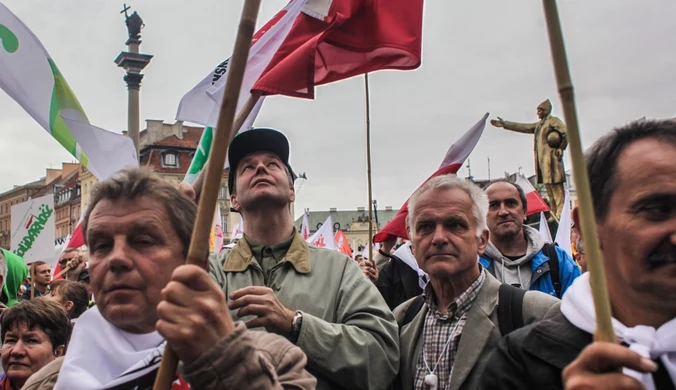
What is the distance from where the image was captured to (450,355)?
2.90 m

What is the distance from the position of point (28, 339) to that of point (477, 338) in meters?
2.58

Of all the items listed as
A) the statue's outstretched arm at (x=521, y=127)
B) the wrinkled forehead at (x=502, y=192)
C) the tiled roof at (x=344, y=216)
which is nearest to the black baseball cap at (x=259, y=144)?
the wrinkled forehead at (x=502, y=192)

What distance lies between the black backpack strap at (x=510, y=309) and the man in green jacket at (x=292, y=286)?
46cm

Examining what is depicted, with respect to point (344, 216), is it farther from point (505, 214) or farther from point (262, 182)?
point (262, 182)

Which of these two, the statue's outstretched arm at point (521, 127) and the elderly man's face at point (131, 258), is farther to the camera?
the statue's outstretched arm at point (521, 127)

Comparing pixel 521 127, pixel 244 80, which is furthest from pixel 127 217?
pixel 521 127

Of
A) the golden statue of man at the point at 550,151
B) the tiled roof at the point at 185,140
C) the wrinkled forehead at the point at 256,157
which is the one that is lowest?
the wrinkled forehead at the point at 256,157

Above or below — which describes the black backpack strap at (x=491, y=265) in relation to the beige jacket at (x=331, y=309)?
above

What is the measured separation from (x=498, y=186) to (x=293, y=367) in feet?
11.6

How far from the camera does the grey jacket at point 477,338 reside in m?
2.75

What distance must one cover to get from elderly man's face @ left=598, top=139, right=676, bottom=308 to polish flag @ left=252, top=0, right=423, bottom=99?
101 inches

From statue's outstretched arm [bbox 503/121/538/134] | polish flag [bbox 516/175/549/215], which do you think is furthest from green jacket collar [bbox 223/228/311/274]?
statue's outstretched arm [bbox 503/121/538/134]

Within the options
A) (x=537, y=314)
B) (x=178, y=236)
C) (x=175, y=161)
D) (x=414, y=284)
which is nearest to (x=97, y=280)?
(x=178, y=236)

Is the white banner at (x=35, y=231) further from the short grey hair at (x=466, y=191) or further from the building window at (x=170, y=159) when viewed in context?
the building window at (x=170, y=159)
